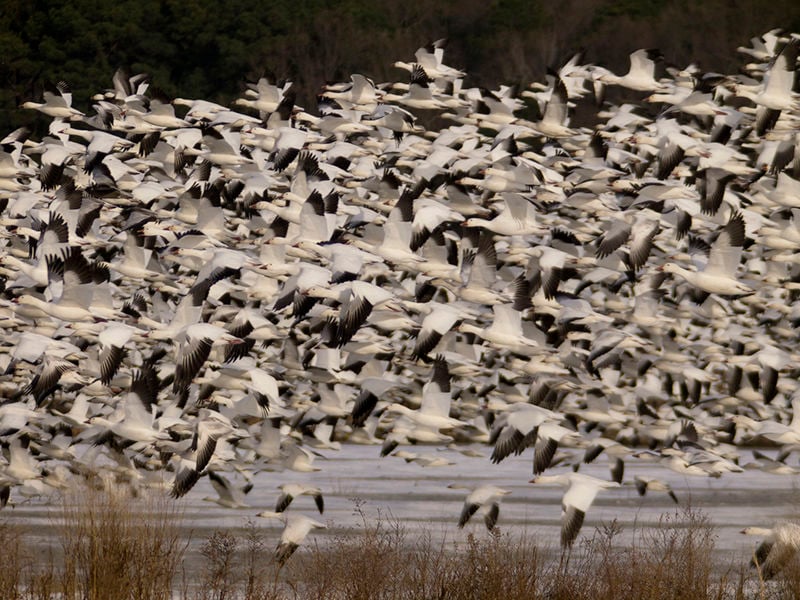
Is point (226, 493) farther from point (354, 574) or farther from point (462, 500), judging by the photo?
point (354, 574)

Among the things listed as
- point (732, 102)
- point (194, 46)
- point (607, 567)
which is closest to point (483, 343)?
point (607, 567)

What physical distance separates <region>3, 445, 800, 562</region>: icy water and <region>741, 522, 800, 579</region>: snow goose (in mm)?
1664

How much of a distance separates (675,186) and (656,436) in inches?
148

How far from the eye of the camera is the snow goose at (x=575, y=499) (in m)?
15.7

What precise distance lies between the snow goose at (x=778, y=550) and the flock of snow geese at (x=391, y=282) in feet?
6.21

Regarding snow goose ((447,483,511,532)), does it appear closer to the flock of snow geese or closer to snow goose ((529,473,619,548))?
the flock of snow geese

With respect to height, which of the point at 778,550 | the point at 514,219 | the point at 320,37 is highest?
the point at 320,37

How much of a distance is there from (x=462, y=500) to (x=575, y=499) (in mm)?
5478

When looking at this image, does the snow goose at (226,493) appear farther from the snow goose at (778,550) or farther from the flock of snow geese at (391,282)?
the snow goose at (778,550)

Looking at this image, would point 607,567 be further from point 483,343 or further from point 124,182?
point 124,182

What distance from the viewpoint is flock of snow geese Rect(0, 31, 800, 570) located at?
57.8 ft

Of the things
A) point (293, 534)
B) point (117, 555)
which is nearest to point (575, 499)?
point (293, 534)

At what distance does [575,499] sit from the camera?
16.0m

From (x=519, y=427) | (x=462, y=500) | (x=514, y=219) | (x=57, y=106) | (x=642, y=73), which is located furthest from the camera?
(x=57, y=106)
